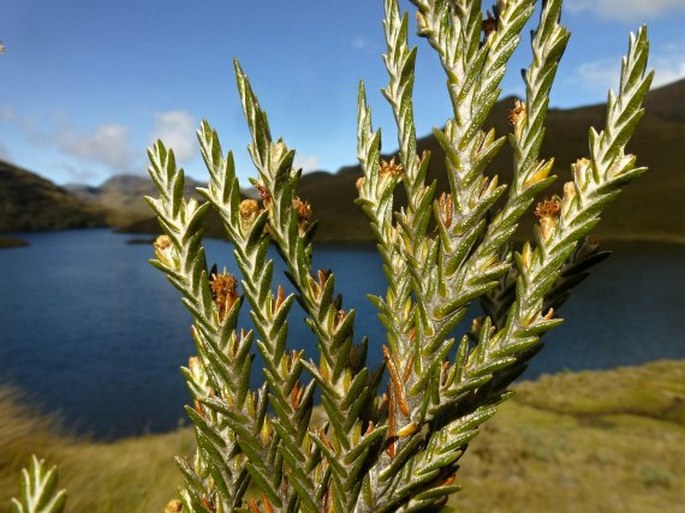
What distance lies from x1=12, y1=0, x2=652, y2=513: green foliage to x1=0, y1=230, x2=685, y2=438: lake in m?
12.1

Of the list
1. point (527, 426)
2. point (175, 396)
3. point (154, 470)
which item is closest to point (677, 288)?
point (527, 426)

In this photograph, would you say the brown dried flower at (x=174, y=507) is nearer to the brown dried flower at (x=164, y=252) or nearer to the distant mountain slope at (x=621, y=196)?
the brown dried flower at (x=164, y=252)

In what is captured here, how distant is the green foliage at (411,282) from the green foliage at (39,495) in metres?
0.56

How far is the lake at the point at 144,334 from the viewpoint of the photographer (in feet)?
99.0

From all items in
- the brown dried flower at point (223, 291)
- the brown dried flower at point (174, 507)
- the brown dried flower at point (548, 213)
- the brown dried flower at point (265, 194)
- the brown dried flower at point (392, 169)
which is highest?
the brown dried flower at point (392, 169)

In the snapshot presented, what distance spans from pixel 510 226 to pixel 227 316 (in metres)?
1.13

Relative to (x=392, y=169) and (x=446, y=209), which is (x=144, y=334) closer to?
(x=392, y=169)

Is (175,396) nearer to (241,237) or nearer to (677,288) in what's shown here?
(241,237)

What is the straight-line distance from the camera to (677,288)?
195ft

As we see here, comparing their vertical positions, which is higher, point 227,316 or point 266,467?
point 227,316

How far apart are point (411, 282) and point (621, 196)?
384 feet

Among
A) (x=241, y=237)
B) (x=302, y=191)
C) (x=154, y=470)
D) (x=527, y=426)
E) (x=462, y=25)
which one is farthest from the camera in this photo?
(x=302, y=191)

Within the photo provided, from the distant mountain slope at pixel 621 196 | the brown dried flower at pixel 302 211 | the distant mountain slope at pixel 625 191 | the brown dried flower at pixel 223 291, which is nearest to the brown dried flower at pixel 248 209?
the brown dried flower at pixel 223 291

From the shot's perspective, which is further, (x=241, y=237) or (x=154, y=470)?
(x=154, y=470)
